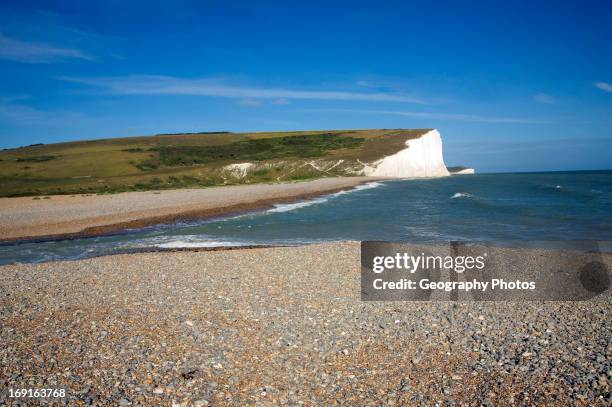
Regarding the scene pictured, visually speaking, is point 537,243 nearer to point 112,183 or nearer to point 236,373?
point 236,373

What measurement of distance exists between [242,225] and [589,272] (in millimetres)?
17252

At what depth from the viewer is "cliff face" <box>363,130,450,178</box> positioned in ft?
281

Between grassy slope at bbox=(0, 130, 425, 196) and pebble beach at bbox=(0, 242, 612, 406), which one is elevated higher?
grassy slope at bbox=(0, 130, 425, 196)

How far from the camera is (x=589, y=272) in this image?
12.4 m

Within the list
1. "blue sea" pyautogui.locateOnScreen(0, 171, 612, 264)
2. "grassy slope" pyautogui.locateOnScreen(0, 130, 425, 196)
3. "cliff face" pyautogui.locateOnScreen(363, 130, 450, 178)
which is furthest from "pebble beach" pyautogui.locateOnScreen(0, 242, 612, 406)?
"cliff face" pyautogui.locateOnScreen(363, 130, 450, 178)

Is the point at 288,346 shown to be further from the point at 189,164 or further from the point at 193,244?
the point at 189,164

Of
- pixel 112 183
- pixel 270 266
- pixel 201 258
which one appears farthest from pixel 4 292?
pixel 112 183

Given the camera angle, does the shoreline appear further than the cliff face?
No

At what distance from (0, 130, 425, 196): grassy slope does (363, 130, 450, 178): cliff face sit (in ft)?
8.27

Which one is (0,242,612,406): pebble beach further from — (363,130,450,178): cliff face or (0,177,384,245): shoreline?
(363,130,450,178): cliff face

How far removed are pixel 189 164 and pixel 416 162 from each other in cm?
4927

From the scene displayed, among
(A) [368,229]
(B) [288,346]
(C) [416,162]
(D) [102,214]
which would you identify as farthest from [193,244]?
(C) [416,162]

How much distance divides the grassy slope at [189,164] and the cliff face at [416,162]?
2.52m

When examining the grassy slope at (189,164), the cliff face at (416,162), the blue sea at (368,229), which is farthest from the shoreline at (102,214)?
the cliff face at (416,162)
